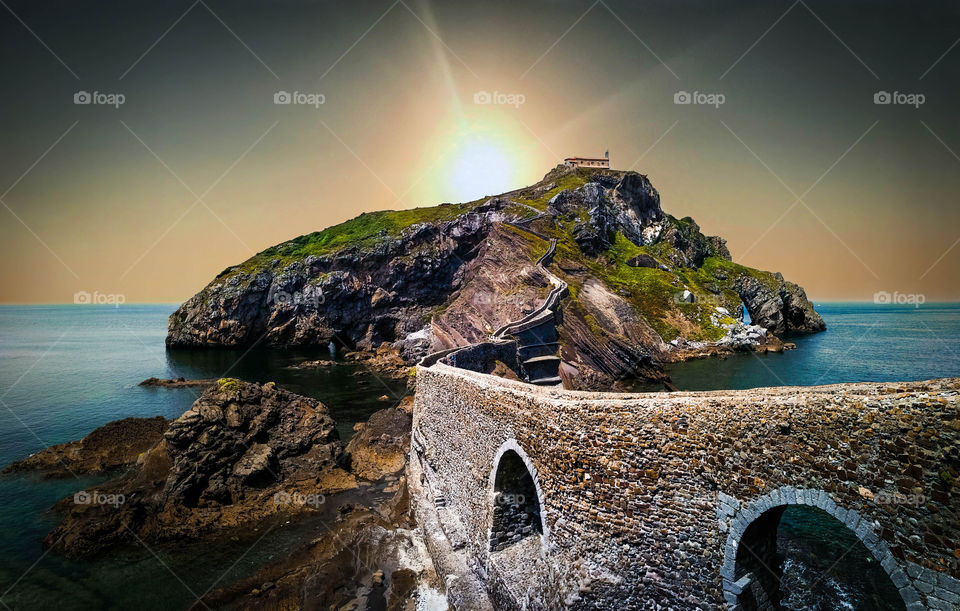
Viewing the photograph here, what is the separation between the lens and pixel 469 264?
73.2 m

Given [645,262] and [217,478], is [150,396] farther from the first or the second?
[645,262]

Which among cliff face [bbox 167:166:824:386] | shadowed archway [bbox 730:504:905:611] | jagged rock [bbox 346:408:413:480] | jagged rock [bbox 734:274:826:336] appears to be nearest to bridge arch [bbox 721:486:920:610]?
shadowed archway [bbox 730:504:905:611]

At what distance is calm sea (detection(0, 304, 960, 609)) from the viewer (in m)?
15.9

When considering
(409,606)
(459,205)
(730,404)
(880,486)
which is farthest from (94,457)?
(459,205)

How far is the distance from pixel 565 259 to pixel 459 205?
3756cm

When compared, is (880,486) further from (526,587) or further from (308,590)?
(308,590)

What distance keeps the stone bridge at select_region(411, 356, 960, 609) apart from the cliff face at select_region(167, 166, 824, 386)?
33.6 m

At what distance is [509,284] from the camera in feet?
178

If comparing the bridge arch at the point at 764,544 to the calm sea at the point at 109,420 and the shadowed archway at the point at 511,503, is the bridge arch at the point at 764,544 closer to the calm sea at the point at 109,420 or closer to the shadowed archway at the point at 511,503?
the shadowed archway at the point at 511,503

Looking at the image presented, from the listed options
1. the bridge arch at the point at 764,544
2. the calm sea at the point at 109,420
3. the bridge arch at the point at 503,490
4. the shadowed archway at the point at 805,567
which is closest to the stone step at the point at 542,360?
the calm sea at the point at 109,420

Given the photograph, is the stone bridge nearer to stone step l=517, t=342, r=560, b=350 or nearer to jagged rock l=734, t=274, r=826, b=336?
stone step l=517, t=342, r=560, b=350

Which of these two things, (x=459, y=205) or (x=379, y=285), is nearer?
(x=379, y=285)

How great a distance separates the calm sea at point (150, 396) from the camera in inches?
626

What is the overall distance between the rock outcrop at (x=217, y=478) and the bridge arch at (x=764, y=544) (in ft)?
63.5
